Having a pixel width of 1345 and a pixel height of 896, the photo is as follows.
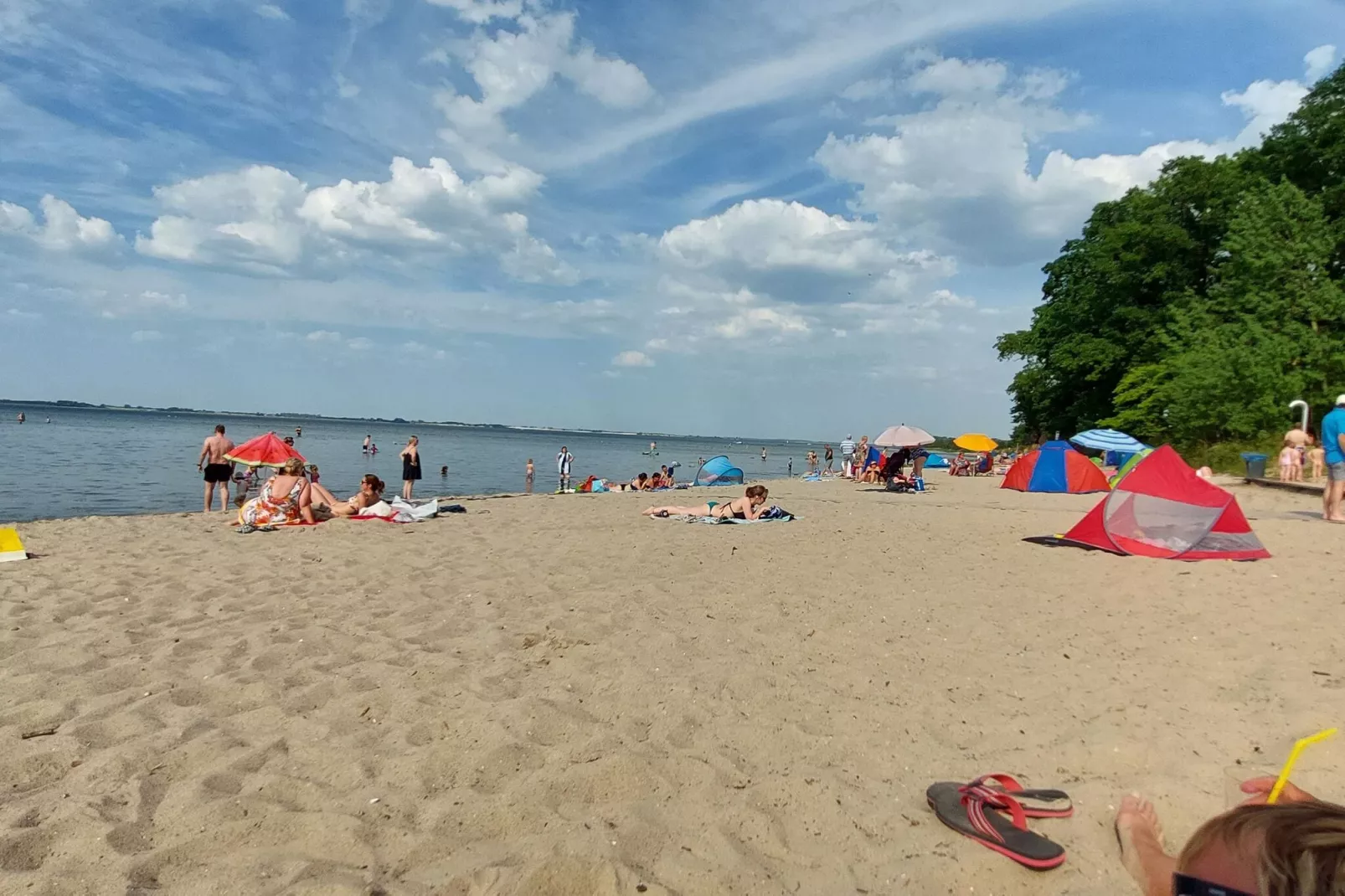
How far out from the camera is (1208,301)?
27828 millimetres

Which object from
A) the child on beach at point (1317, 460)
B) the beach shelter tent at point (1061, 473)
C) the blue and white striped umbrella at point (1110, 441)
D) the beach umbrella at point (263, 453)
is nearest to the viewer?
the beach umbrella at point (263, 453)

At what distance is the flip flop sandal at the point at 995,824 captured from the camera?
2672 millimetres

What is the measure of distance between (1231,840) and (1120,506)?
27.3ft

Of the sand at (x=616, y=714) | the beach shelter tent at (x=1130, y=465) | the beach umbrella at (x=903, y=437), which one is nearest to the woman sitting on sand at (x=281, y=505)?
the sand at (x=616, y=714)

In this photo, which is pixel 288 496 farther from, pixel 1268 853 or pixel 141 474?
pixel 141 474

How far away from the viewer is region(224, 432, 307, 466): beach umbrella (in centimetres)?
1439

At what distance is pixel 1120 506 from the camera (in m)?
8.62

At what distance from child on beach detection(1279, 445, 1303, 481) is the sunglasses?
20.9 metres

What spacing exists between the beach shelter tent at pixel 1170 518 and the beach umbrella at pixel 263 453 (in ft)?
43.9

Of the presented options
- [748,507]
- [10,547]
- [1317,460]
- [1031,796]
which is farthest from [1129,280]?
[10,547]

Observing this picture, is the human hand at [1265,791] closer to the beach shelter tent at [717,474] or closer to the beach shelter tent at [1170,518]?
the beach shelter tent at [1170,518]

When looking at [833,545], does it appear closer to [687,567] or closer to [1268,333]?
[687,567]

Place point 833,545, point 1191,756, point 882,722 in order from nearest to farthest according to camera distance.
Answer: point 1191,756
point 882,722
point 833,545

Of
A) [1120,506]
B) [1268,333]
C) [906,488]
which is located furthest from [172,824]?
[1268,333]
